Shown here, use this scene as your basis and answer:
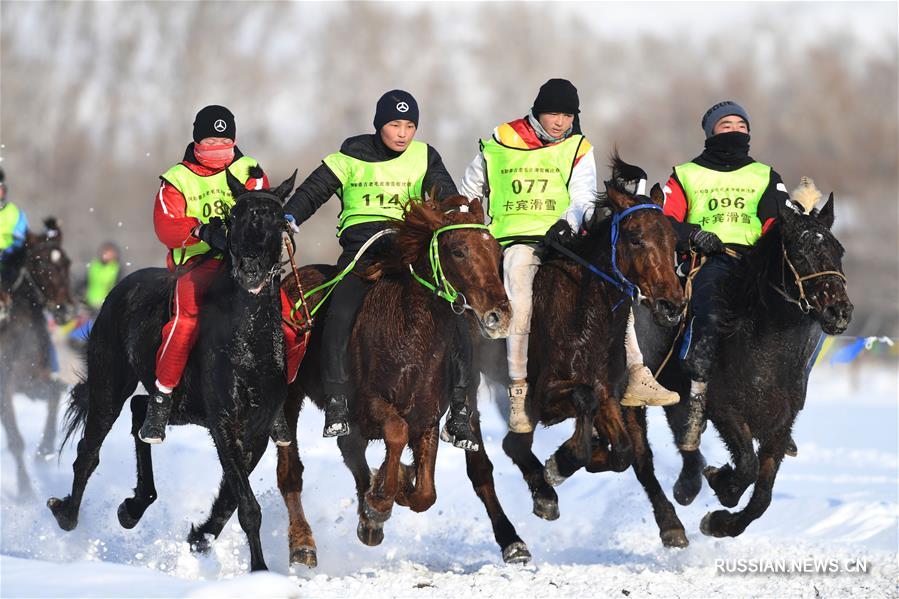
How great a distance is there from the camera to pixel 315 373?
8750 mm

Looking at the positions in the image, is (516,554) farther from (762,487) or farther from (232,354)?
(232,354)

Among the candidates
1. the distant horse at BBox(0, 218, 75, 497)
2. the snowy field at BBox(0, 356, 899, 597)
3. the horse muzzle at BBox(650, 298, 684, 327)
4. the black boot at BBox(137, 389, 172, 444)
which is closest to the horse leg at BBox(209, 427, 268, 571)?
the snowy field at BBox(0, 356, 899, 597)

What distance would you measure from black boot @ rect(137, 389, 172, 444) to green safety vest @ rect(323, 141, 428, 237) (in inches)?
72.3

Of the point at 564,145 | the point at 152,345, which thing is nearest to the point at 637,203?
the point at 564,145

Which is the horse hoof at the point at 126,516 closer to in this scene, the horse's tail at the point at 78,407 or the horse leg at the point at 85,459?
the horse leg at the point at 85,459

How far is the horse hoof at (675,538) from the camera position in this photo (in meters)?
9.06

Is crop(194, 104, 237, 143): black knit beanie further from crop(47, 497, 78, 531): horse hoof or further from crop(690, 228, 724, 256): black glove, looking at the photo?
crop(690, 228, 724, 256): black glove

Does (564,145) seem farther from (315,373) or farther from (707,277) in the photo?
(315,373)

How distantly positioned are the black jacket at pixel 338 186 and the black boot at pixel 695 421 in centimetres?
230

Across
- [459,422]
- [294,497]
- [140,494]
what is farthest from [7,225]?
[459,422]

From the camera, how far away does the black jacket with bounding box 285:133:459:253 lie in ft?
29.2

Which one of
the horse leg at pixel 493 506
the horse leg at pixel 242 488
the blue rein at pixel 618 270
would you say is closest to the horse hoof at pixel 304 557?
the horse leg at pixel 242 488

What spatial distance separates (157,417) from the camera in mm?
8133

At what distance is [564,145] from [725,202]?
1369 mm
